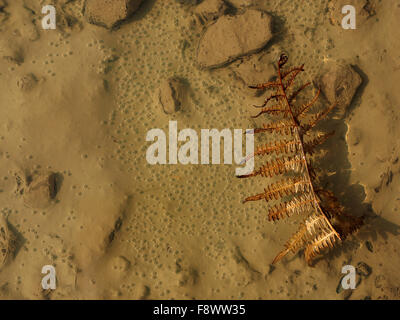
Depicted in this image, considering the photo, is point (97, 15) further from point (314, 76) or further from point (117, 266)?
point (117, 266)

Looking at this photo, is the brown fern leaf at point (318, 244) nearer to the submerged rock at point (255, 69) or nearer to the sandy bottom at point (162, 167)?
the sandy bottom at point (162, 167)

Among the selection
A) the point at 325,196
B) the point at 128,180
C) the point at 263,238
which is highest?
the point at 128,180

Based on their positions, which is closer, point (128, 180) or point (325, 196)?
point (325, 196)

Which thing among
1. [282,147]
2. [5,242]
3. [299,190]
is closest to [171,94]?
[282,147]

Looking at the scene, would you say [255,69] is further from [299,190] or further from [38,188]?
[38,188]

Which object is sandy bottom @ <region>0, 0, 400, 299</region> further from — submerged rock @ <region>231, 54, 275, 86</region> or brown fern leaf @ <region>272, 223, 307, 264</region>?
brown fern leaf @ <region>272, 223, 307, 264</region>
